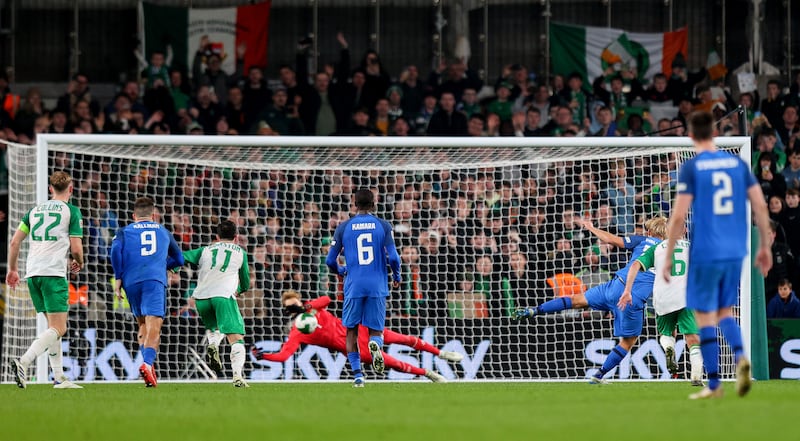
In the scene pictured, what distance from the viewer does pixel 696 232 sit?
334 inches

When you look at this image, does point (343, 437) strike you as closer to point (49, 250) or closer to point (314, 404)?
point (314, 404)

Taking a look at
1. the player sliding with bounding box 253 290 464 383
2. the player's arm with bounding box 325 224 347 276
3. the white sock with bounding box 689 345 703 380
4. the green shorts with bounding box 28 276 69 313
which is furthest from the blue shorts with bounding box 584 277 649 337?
the green shorts with bounding box 28 276 69 313

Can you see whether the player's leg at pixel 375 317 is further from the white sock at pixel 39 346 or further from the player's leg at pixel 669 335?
the white sock at pixel 39 346

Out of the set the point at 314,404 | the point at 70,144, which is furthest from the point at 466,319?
the point at 314,404

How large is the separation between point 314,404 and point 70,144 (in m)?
6.32

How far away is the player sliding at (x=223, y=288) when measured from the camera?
40.4ft

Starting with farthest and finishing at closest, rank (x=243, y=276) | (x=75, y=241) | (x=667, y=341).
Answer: (x=243, y=276) → (x=667, y=341) → (x=75, y=241)

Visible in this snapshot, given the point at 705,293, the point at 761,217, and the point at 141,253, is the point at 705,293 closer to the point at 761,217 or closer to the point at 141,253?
the point at 761,217

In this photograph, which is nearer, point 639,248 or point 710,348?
point 710,348

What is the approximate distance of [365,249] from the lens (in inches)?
470

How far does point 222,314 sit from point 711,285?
548 cm

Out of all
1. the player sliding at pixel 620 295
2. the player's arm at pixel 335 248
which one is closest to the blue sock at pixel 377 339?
the player's arm at pixel 335 248

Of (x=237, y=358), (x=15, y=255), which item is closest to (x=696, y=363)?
(x=237, y=358)

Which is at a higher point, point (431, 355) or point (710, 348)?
point (710, 348)
